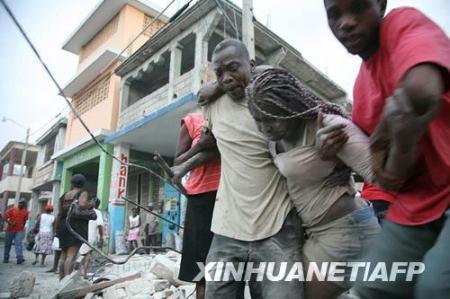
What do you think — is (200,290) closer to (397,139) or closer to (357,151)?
(357,151)

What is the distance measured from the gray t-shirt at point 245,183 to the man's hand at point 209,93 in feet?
0.16

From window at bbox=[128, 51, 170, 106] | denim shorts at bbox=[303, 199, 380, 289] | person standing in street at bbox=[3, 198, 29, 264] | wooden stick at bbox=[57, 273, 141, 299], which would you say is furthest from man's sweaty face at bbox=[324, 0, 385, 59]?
window at bbox=[128, 51, 170, 106]

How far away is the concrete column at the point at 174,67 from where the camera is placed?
918 centimetres

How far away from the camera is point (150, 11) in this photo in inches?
534

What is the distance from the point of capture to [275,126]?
1.39m

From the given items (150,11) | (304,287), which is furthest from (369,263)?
(150,11)

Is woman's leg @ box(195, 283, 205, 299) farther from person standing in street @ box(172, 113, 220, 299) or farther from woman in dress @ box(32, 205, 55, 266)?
woman in dress @ box(32, 205, 55, 266)

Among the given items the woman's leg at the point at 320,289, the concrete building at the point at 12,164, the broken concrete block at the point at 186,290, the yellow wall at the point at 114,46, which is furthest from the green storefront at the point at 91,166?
the concrete building at the point at 12,164

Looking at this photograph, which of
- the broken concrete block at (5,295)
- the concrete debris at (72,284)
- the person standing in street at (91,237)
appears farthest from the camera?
the person standing in street at (91,237)

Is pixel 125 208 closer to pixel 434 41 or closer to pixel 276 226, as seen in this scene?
pixel 276 226

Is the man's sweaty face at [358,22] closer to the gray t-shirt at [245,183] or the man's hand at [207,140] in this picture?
the gray t-shirt at [245,183]

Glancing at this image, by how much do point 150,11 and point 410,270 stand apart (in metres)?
14.1

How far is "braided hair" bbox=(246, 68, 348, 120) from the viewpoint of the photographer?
1361 millimetres

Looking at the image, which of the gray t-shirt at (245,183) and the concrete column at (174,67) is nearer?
the gray t-shirt at (245,183)
